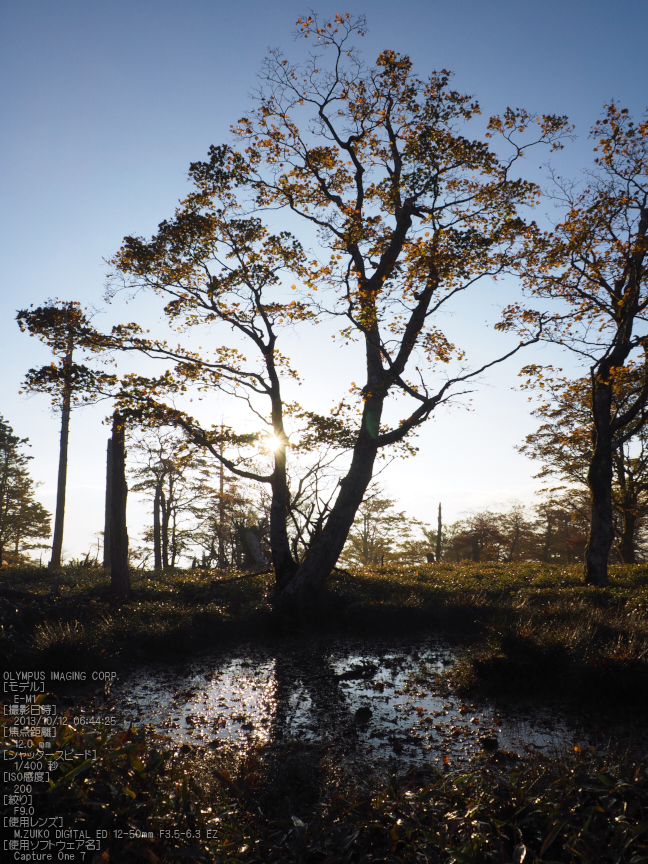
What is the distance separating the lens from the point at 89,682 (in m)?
7.23

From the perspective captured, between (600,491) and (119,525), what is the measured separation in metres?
14.0

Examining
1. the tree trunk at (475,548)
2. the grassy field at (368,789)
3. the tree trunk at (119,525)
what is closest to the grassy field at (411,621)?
the grassy field at (368,789)

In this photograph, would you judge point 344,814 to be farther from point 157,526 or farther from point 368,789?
point 157,526

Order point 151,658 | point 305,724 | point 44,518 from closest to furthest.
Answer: point 305,724
point 151,658
point 44,518

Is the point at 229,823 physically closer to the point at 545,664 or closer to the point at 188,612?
the point at 545,664

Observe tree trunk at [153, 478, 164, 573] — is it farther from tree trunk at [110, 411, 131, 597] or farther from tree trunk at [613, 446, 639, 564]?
tree trunk at [613, 446, 639, 564]

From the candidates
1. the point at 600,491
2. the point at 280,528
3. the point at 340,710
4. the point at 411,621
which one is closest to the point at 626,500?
the point at 600,491

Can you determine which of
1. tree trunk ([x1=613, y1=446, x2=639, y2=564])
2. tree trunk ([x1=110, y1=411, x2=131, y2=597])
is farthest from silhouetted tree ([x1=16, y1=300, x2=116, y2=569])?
tree trunk ([x1=613, y1=446, x2=639, y2=564])

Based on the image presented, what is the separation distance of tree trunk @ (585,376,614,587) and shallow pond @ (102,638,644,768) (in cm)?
788

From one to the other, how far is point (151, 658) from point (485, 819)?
6.59 m

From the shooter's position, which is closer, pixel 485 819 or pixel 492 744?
pixel 485 819

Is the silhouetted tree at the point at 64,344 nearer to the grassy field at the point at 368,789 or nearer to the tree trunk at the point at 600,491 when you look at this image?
the grassy field at the point at 368,789

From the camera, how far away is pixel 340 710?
6.37m

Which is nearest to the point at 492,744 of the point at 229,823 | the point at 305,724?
A: the point at 305,724
